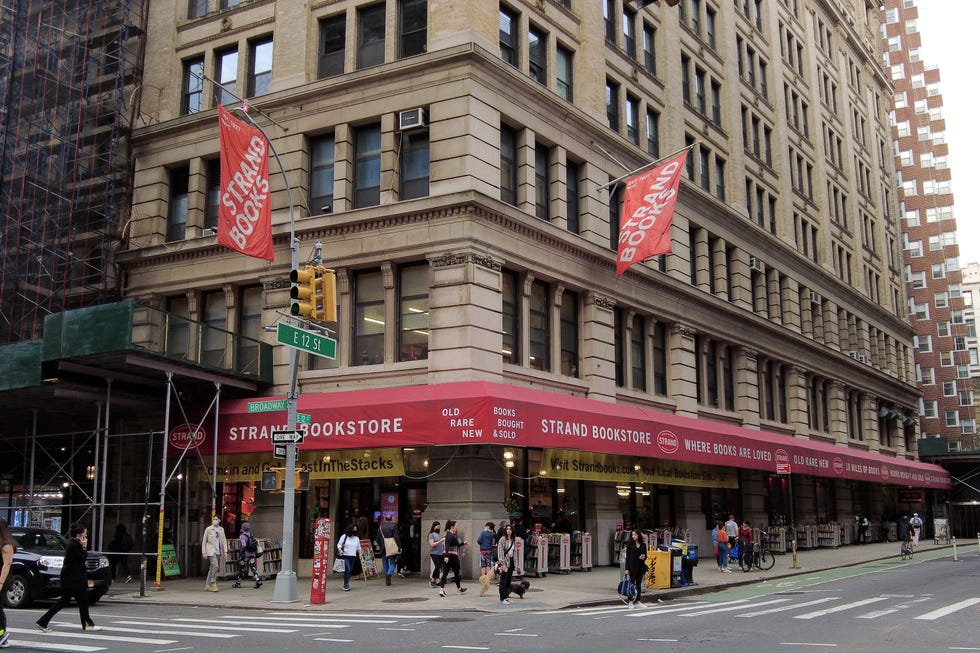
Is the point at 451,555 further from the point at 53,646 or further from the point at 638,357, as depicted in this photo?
the point at 638,357

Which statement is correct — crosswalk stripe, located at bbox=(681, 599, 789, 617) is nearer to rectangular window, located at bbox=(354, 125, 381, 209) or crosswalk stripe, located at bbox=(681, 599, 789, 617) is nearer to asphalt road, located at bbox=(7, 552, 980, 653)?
asphalt road, located at bbox=(7, 552, 980, 653)

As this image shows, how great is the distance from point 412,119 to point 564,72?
23.1 ft

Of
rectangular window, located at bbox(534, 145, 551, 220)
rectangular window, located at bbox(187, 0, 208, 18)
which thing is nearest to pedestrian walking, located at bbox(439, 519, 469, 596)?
rectangular window, located at bbox(534, 145, 551, 220)

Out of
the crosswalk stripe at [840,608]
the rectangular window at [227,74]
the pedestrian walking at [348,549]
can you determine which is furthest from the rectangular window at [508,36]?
the crosswalk stripe at [840,608]

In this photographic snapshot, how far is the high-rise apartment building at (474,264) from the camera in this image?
23594 mm

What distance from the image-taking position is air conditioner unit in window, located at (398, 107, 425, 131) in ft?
81.9

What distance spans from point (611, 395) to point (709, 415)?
806 centimetres

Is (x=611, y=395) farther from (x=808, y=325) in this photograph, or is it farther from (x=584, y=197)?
(x=808, y=325)

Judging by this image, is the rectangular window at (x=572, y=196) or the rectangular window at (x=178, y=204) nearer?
the rectangular window at (x=572, y=196)

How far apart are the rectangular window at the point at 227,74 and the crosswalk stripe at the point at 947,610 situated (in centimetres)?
2450

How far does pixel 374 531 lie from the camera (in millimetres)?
25094

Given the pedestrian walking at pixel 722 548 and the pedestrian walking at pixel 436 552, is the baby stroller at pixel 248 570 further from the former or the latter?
the pedestrian walking at pixel 722 548

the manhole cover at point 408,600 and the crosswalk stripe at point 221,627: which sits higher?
the crosswalk stripe at point 221,627

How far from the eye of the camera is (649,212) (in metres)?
26.6
